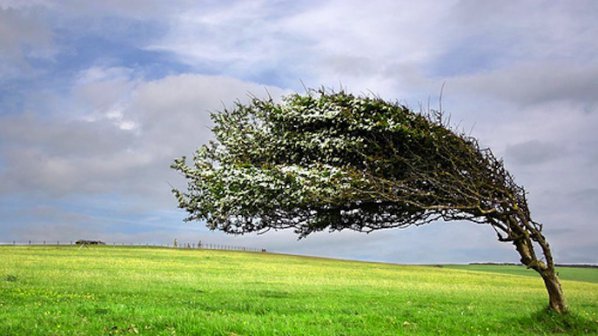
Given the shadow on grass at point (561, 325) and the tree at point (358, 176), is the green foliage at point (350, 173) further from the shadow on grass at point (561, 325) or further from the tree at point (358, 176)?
the shadow on grass at point (561, 325)

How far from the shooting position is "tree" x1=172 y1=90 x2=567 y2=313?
801 inches

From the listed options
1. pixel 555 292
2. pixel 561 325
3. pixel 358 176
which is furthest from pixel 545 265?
pixel 358 176

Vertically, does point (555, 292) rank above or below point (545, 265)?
below

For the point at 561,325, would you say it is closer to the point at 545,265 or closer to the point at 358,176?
the point at 545,265

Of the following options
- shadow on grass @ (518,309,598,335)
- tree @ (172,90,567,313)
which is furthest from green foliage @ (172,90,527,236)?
→ shadow on grass @ (518,309,598,335)

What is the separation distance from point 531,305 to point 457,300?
15.3 ft

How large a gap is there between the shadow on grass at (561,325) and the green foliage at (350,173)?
4.24m


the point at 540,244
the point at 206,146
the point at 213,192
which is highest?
the point at 206,146

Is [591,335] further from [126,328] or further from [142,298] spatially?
[142,298]

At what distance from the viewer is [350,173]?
795 inches

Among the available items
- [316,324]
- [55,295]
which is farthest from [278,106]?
[55,295]

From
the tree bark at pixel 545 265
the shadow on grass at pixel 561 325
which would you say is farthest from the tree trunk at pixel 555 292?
the shadow on grass at pixel 561 325

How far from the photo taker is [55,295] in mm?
31078

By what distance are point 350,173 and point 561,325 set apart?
9.67 metres
